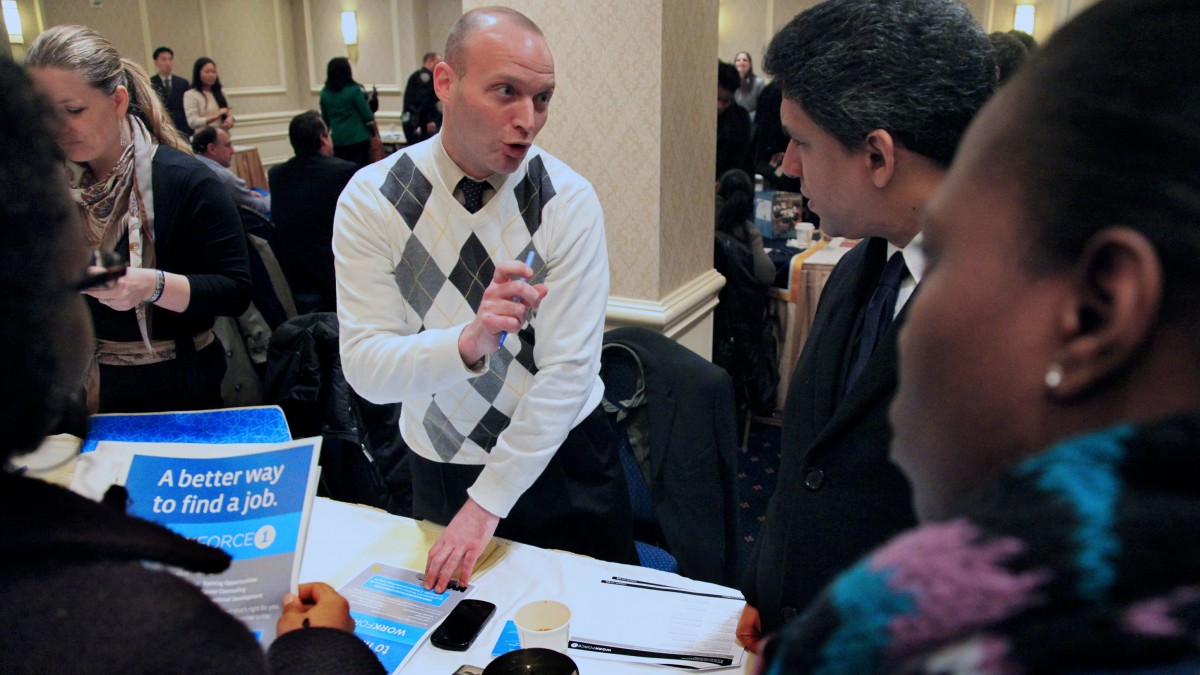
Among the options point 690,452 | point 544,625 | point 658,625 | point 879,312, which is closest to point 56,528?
point 544,625

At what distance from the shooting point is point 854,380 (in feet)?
4.05

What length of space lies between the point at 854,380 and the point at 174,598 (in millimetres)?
937

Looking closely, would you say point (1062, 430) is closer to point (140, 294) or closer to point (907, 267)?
point (907, 267)

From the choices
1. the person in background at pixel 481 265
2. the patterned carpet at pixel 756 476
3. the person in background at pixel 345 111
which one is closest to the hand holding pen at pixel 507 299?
the person in background at pixel 481 265

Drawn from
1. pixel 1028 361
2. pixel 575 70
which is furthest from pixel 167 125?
pixel 1028 361

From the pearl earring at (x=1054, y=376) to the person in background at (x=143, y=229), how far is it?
179 cm

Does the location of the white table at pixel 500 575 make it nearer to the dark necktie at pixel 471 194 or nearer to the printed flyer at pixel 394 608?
the printed flyer at pixel 394 608

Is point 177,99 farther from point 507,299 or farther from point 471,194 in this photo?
point 507,299

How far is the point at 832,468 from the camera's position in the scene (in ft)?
3.91

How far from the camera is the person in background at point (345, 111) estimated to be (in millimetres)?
7685

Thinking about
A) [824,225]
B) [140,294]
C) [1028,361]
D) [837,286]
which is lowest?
[140,294]

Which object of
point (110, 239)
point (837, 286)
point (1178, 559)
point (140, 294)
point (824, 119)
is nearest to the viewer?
point (1178, 559)

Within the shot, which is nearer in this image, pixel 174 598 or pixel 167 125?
pixel 174 598

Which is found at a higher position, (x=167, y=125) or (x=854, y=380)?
(x=167, y=125)
